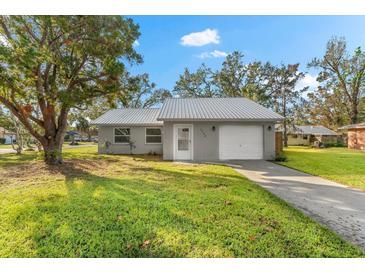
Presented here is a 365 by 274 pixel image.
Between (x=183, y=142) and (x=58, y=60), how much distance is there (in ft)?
23.4

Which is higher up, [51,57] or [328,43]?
[328,43]

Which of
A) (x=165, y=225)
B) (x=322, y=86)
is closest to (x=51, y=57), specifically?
(x=165, y=225)

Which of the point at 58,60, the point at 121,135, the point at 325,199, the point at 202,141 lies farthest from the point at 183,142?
the point at 325,199

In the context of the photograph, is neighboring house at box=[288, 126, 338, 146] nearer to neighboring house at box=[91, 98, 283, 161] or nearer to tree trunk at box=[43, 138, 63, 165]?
neighboring house at box=[91, 98, 283, 161]

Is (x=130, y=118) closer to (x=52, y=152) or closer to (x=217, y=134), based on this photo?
(x=52, y=152)

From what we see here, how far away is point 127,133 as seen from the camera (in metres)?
14.9

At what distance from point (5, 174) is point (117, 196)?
5.74m

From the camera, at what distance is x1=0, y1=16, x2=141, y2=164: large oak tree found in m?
6.67

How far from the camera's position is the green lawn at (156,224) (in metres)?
2.59

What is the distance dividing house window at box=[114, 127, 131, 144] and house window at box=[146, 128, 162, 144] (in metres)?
1.51

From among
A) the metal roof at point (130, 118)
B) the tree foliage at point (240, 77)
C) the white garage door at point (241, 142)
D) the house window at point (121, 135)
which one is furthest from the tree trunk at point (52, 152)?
the tree foliage at point (240, 77)

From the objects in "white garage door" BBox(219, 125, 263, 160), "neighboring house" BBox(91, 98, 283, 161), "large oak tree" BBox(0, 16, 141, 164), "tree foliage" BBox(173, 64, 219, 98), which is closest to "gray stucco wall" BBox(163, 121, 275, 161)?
"neighboring house" BBox(91, 98, 283, 161)

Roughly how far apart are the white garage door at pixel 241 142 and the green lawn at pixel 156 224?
5.83 meters

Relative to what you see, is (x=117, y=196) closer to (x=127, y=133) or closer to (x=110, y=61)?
(x=110, y=61)
